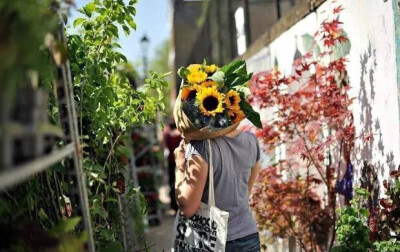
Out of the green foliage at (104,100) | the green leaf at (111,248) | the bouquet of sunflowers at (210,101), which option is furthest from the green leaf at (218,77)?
the green leaf at (111,248)

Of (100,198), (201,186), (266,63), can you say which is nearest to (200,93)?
(201,186)

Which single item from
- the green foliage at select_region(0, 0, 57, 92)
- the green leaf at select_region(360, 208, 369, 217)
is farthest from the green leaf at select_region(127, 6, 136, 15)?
the green leaf at select_region(360, 208, 369, 217)

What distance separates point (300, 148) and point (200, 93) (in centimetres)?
165

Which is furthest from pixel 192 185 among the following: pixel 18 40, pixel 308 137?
pixel 308 137

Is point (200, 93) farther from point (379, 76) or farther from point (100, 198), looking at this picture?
point (379, 76)

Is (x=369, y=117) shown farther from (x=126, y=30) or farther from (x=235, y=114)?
(x=126, y=30)

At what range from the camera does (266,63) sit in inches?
274

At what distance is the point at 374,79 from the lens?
373 centimetres

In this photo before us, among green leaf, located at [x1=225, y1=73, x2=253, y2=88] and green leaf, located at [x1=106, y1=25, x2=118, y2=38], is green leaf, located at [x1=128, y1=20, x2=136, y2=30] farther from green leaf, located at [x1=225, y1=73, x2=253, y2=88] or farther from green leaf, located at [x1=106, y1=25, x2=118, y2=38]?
green leaf, located at [x1=225, y1=73, x2=253, y2=88]

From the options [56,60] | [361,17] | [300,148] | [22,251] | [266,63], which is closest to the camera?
[22,251]

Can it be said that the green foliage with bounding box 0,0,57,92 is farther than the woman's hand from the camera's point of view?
No

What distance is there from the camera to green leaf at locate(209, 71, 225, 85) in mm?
2833

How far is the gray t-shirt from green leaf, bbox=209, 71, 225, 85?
0.91ft

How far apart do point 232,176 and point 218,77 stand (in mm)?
486
